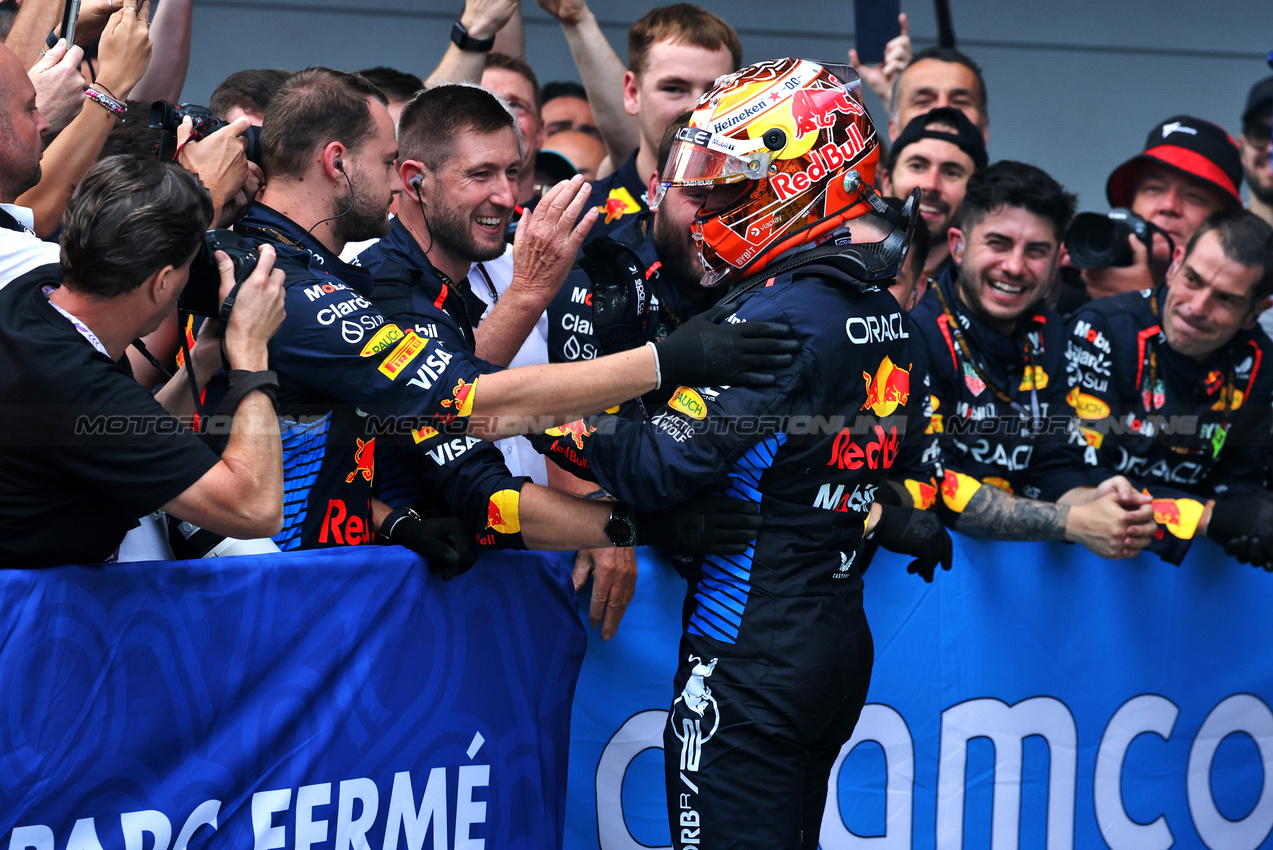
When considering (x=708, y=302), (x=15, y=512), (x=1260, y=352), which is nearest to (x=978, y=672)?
(x=708, y=302)

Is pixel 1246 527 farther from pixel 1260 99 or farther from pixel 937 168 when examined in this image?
pixel 1260 99

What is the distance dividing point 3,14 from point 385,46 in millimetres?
4534

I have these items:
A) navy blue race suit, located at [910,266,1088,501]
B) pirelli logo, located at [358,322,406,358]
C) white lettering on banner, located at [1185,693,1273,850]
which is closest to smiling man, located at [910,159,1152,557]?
navy blue race suit, located at [910,266,1088,501]

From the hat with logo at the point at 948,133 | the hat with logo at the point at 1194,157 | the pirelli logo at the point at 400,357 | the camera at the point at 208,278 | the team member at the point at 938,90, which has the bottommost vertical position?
the pirelli logo at the point at 400,357

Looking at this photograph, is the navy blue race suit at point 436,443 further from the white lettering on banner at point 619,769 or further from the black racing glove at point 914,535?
the black racing glove at point 914,535

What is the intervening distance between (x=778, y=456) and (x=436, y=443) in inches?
36.5

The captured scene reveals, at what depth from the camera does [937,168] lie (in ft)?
17.6

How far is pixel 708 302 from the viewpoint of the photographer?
3879 millimetres

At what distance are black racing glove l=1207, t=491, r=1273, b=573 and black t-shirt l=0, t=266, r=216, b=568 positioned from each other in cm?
348

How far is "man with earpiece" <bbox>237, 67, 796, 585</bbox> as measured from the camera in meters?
2.93

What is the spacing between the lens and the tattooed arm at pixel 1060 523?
13.6 feet

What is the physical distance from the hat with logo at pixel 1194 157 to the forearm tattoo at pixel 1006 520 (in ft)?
8.71

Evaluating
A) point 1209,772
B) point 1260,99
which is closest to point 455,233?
point 1209,772

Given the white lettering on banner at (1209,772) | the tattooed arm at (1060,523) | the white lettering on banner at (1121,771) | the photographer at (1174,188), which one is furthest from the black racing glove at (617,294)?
the photographer at (1174,188)
